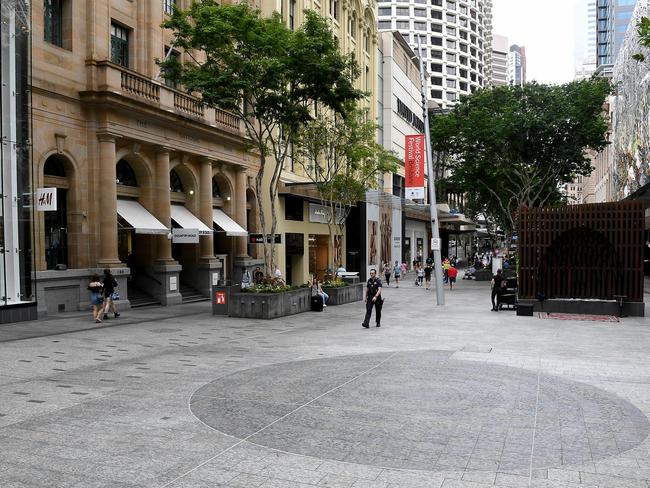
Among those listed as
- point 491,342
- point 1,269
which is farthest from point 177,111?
point 491,342

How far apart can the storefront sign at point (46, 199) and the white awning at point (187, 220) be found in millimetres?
8095

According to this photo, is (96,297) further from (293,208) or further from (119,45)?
→ (293,208)

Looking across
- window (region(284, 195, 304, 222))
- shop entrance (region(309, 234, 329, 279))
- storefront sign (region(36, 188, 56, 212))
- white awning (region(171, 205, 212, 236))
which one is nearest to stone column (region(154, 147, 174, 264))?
white awning (region(171, 205, 212, 236))

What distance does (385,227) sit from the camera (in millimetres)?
49844

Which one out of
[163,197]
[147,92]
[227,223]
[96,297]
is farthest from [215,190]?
[96,297]

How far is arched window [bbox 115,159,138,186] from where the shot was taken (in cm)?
2489

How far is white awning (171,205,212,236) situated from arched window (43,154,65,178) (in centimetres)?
595

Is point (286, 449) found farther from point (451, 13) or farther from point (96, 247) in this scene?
point (451, 13)

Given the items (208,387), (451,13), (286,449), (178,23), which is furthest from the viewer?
(451,13)

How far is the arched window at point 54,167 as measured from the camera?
70.6ft

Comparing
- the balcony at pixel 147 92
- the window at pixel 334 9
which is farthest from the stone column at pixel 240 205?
the window at pixel 334 9

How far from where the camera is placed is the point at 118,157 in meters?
23.8

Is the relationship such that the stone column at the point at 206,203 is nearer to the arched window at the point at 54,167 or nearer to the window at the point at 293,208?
the arched window at the point at 54,167

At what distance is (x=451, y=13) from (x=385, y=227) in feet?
241
